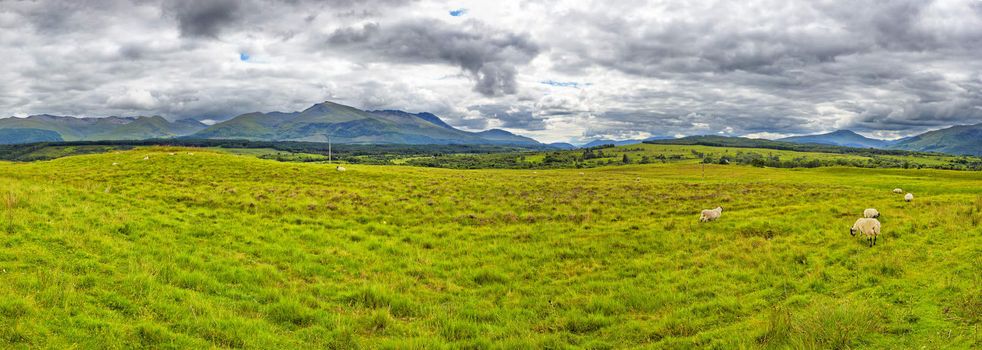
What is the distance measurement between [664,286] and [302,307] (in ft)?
33.8

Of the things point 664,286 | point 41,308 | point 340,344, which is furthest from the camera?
point 664,286

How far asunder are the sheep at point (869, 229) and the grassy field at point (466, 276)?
1.19ft

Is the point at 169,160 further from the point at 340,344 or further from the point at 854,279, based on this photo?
the point at 854,279

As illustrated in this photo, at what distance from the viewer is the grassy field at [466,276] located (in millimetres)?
9102

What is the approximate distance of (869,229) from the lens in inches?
701

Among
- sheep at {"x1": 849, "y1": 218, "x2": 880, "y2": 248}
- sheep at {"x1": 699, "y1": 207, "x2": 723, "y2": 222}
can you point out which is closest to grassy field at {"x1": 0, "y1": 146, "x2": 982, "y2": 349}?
sheep at {"x1": 849, "y1": 218, "x2": 880, "y2": 248}

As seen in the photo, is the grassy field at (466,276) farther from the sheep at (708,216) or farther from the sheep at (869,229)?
the sheep at (708,216)

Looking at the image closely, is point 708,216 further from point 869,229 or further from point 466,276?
point 466,276

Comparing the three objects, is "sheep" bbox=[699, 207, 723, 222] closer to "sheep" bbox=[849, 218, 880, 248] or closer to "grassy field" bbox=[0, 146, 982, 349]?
"grassy field" bbox=[0, 146, 982, 349]

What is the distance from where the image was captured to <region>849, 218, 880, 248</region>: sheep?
17.6 meters

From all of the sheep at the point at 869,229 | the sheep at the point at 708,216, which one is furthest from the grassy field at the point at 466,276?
the sheep at the point at 708,216

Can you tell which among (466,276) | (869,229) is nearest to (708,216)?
(869,229)

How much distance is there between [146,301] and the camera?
1045 centimetres

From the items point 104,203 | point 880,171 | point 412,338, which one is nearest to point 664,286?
point 412,338
